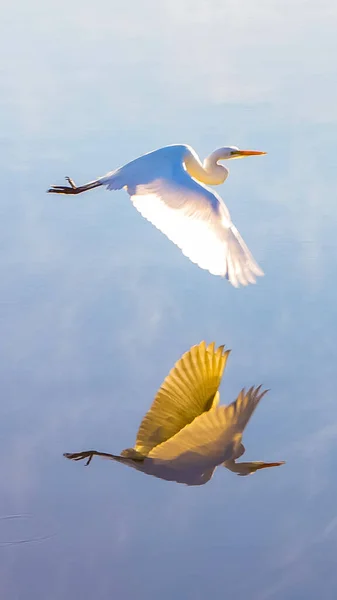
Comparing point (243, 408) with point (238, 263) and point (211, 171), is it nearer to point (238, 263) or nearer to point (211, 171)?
point (238, 263)

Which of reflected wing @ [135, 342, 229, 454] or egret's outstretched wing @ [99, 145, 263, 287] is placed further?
egret's outstretched wing @ [99, 145, 263, 287]

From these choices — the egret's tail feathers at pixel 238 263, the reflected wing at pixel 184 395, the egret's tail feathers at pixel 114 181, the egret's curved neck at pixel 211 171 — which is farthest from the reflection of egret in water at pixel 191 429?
the egret's curved neck at pixel 211 171

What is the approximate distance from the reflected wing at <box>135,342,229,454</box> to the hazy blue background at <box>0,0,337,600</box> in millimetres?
43

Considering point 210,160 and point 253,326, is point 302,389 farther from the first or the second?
point 210,160

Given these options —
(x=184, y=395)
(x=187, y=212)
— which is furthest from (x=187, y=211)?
(x=184, y=395)

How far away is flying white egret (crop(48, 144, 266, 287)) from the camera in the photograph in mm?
3885

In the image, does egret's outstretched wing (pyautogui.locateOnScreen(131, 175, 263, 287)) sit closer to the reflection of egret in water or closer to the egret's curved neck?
the reflection of egret in water

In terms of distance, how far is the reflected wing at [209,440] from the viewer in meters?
3.54

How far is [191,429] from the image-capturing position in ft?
11.9

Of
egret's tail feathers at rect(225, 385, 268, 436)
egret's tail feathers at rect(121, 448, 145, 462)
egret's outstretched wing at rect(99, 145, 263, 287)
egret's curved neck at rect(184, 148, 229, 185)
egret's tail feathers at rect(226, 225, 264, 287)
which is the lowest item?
egret's tail feathers at rect(121, 448, 145, 462)

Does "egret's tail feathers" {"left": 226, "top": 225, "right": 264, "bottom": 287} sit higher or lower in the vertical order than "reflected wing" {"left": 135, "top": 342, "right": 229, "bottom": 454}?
higher

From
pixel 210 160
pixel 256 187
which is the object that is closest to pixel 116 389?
pixel 210 160

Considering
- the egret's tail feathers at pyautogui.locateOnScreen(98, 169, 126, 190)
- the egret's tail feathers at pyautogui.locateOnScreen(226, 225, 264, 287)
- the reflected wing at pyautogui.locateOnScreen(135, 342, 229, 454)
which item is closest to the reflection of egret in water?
the reflected wing at pyautogui.locateOnScreen(135, 342, 229, 454)

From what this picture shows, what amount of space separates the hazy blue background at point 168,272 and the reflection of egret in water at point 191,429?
4 centimetres
